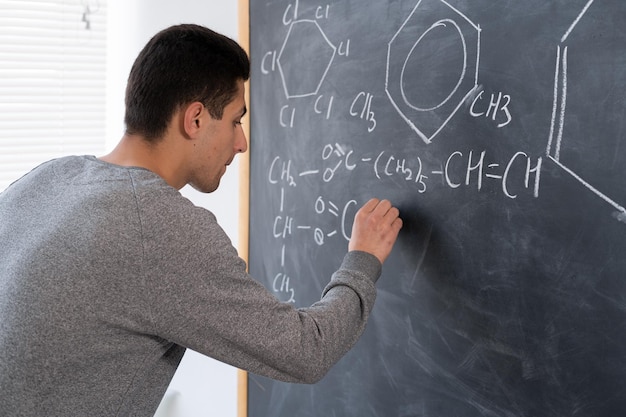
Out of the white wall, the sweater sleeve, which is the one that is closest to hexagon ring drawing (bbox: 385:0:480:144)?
the sweater sleeve

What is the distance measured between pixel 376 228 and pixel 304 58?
21.6 inches

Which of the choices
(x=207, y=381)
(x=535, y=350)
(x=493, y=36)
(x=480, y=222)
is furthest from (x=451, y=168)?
(x=207, y=381)

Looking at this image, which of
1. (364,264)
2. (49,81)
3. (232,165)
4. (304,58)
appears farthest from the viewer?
(49,81)

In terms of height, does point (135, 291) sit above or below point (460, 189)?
below

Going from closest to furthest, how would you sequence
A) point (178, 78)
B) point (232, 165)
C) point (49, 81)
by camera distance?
point (178, 78) → point (232, 165) → point (49, 81)

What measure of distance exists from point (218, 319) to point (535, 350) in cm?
62

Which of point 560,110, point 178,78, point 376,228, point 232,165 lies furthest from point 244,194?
point 560,110

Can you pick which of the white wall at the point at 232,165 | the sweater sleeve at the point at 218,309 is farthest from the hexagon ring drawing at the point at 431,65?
the white wall at the point at 232,165

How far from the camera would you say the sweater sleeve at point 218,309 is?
4.11ft

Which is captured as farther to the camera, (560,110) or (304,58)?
(304,58)

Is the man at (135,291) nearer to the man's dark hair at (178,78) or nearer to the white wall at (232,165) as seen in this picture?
the man's dark hair at (178,78)

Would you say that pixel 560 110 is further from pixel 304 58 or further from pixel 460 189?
pixel 304 58

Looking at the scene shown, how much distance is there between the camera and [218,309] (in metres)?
1.27

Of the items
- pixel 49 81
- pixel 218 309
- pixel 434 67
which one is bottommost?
pixel 218 309
